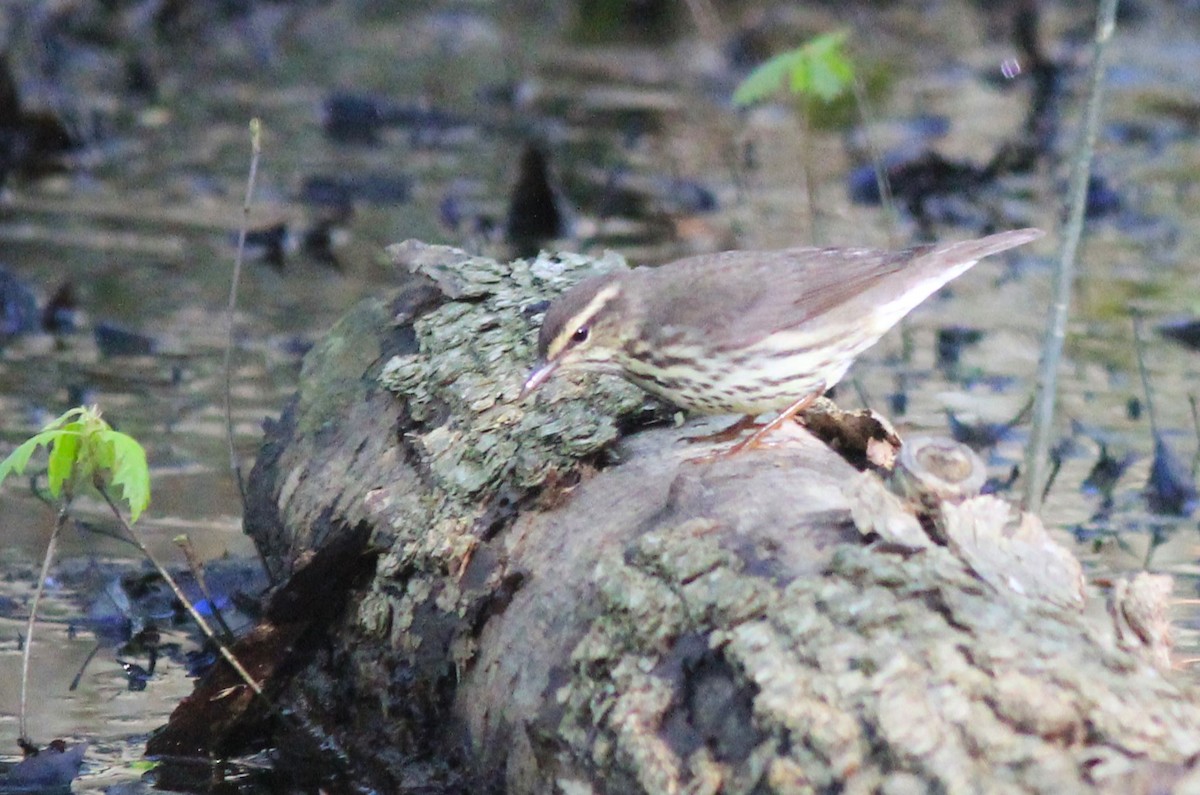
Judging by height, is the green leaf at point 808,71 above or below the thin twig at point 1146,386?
above

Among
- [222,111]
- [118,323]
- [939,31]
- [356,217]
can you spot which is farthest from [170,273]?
[939,31]

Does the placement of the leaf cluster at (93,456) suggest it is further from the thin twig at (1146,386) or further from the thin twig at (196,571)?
the thin twig at (1146,386)

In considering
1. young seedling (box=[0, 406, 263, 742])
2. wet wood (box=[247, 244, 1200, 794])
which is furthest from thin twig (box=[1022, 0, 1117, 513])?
young seedling (box=[0, 406, 263, 742])

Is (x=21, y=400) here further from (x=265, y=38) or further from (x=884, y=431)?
(x=265, y=38)

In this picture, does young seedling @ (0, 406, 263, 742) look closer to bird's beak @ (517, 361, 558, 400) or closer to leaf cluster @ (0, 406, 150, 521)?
leaf cluster @ (0, 406, 150, 521)

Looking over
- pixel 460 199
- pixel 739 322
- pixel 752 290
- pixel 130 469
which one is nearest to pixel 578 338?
pixel 739 322

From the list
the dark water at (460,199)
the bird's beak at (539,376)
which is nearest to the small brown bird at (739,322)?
the bird's beak at (539,376)
